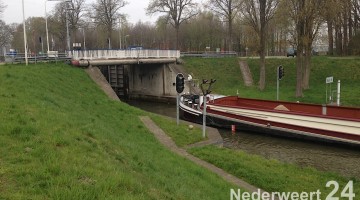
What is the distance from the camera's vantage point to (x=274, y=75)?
126ft

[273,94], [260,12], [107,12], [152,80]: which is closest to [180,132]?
[273,94]

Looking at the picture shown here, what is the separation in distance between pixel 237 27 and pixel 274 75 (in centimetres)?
2545

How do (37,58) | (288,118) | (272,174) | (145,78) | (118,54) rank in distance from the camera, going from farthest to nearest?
1. (145,78)
2. (118,54)
3. (37,58)
4. (288,118)
5. (272,174)

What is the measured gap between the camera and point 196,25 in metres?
65.6

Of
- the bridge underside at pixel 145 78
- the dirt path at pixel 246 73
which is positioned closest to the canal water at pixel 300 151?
the bridge underside at pixel 145 78

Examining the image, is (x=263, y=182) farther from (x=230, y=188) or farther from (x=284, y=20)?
(x=284, y=20)

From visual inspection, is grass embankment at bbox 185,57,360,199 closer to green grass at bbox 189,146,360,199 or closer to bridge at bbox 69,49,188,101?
green grass at bbox 189,146,360,199

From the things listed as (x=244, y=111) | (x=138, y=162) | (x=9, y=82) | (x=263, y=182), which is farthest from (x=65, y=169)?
(x=244, y=111)

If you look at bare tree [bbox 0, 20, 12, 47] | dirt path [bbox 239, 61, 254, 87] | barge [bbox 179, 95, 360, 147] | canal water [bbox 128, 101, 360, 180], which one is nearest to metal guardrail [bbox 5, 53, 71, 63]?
barge [bbox 179, 95, 360, 147]

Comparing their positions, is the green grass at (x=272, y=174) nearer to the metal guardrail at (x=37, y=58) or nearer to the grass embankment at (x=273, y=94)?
the grass embankment at (x=273, y=94)

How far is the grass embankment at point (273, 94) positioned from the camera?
10.7 meters

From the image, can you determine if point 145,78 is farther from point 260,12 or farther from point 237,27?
point 237,27

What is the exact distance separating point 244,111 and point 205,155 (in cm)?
871

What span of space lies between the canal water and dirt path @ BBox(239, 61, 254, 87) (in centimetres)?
1742
